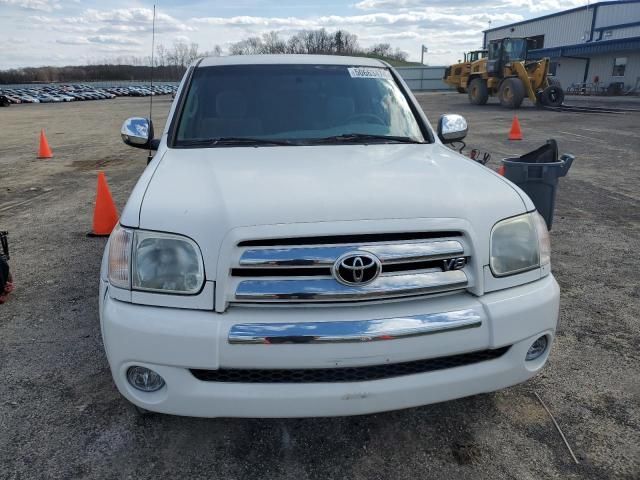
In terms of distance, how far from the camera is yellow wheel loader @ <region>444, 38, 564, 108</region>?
75.5 feet

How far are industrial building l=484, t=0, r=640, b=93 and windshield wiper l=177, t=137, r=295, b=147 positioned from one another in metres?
40.5

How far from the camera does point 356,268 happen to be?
1975 mm

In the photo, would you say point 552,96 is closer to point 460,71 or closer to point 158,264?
→ point 460,71

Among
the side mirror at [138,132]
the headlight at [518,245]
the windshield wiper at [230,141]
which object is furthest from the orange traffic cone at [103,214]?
the headlight at [518,245]

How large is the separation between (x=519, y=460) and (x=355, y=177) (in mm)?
1471

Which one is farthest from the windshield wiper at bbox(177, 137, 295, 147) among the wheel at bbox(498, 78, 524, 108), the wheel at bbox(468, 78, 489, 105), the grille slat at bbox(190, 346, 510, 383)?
the wheel at bbox(468, 78, 489, 105)

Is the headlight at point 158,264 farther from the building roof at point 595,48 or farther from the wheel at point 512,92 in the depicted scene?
the building roof at point 595,48

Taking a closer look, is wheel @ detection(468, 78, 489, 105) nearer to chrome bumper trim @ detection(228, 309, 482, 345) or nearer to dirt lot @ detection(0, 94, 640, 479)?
dirt lot @ detection(0, 94, 640, 479)

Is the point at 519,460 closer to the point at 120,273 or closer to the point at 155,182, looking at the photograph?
the point at 120,273

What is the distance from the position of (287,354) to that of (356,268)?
0.41 meters

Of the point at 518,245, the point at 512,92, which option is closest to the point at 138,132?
the point at 518,245

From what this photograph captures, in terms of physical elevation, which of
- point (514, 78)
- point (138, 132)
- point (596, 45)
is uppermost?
point (596, 45)

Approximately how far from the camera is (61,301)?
155 inches

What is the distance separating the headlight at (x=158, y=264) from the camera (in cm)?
204
